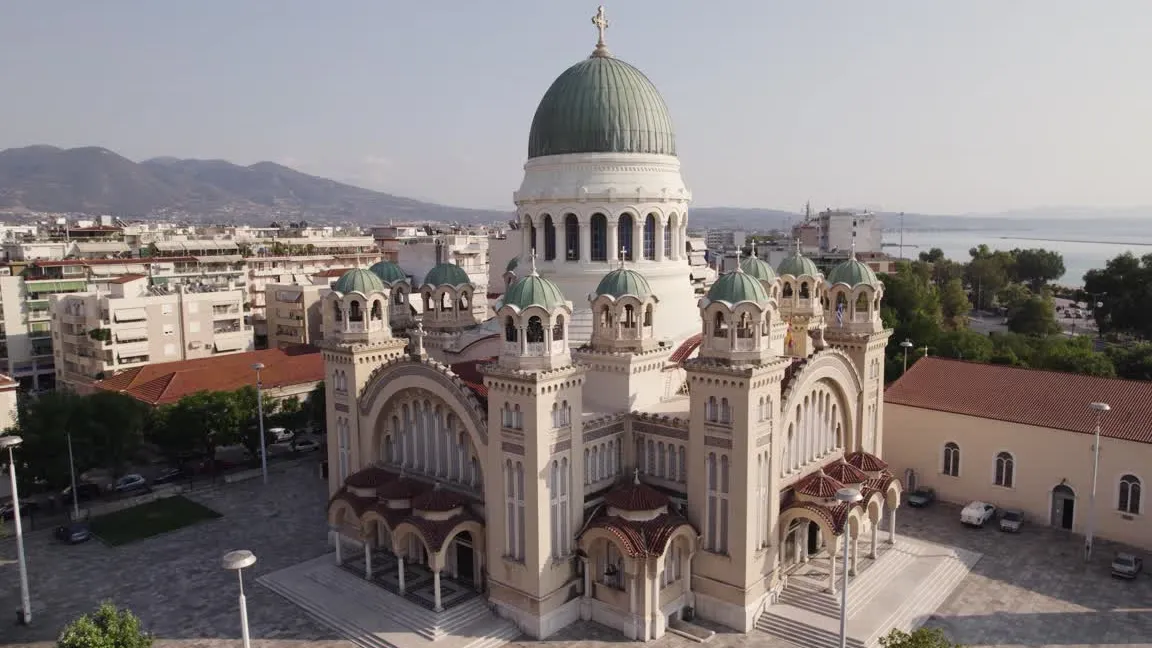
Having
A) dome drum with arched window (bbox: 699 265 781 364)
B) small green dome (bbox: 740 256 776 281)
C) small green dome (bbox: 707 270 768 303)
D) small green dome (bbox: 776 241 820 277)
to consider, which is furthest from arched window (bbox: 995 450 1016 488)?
small green dome (bbox: 707 270 768 303)

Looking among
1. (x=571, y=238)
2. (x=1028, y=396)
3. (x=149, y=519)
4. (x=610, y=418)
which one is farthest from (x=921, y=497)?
(x=149, y=519)

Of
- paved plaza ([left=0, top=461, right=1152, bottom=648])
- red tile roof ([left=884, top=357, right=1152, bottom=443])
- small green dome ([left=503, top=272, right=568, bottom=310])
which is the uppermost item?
small green dome ([left=503, top=272, right=568, bottom=310])

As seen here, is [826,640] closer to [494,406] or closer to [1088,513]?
[494,406]

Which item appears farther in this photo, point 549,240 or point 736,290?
point 549,240

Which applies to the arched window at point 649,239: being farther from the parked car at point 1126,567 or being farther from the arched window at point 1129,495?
the arched window at point 1129,495

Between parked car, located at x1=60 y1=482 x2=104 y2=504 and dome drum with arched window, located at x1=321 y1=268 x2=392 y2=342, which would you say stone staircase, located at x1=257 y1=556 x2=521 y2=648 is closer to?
dome drum with arched window, located at x1=321 y1=268 x2=392 y2=342

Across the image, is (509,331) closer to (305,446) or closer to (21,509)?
(305,446)

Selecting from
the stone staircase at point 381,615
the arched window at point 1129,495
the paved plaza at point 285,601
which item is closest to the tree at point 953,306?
the paved plaza at point 285,601
